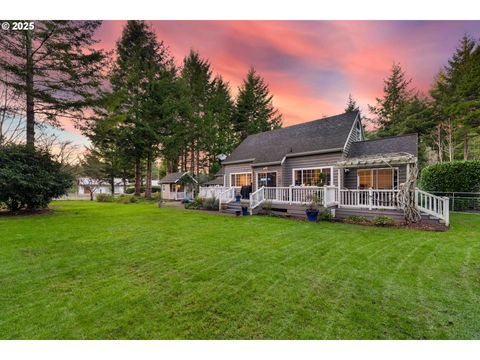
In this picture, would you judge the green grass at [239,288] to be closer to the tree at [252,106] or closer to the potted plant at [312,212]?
the potted plant at [312,212]

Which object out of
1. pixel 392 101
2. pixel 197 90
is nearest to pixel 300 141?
pixel 197 90

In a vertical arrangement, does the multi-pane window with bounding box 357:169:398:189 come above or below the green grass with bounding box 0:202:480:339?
above

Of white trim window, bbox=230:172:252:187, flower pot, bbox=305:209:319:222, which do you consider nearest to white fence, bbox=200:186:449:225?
flower pot, bbox=305:209:319:222

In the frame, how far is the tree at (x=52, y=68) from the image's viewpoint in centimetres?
1026

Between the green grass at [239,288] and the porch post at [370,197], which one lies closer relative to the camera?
the green grass at [239,288]

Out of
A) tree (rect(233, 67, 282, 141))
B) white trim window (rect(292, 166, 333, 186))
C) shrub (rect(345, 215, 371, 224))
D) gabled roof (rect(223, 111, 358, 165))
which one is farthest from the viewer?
tree (rect(233, 67, 282, 141))

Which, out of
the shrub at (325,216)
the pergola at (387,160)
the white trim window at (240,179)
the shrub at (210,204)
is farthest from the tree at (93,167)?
the pergola at (387,160)

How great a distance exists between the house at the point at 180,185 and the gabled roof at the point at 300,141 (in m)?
9.88

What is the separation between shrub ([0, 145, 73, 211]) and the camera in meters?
9.80

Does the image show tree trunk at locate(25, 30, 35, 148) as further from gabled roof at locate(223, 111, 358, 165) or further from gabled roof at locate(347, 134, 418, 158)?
gabled roof at locate(347, 134, 418, 158)

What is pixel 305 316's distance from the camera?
2.46m

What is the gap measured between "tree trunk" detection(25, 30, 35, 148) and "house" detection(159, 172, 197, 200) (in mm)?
13833

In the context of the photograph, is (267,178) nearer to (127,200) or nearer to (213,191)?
(213,191)

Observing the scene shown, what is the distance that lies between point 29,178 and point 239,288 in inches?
482
